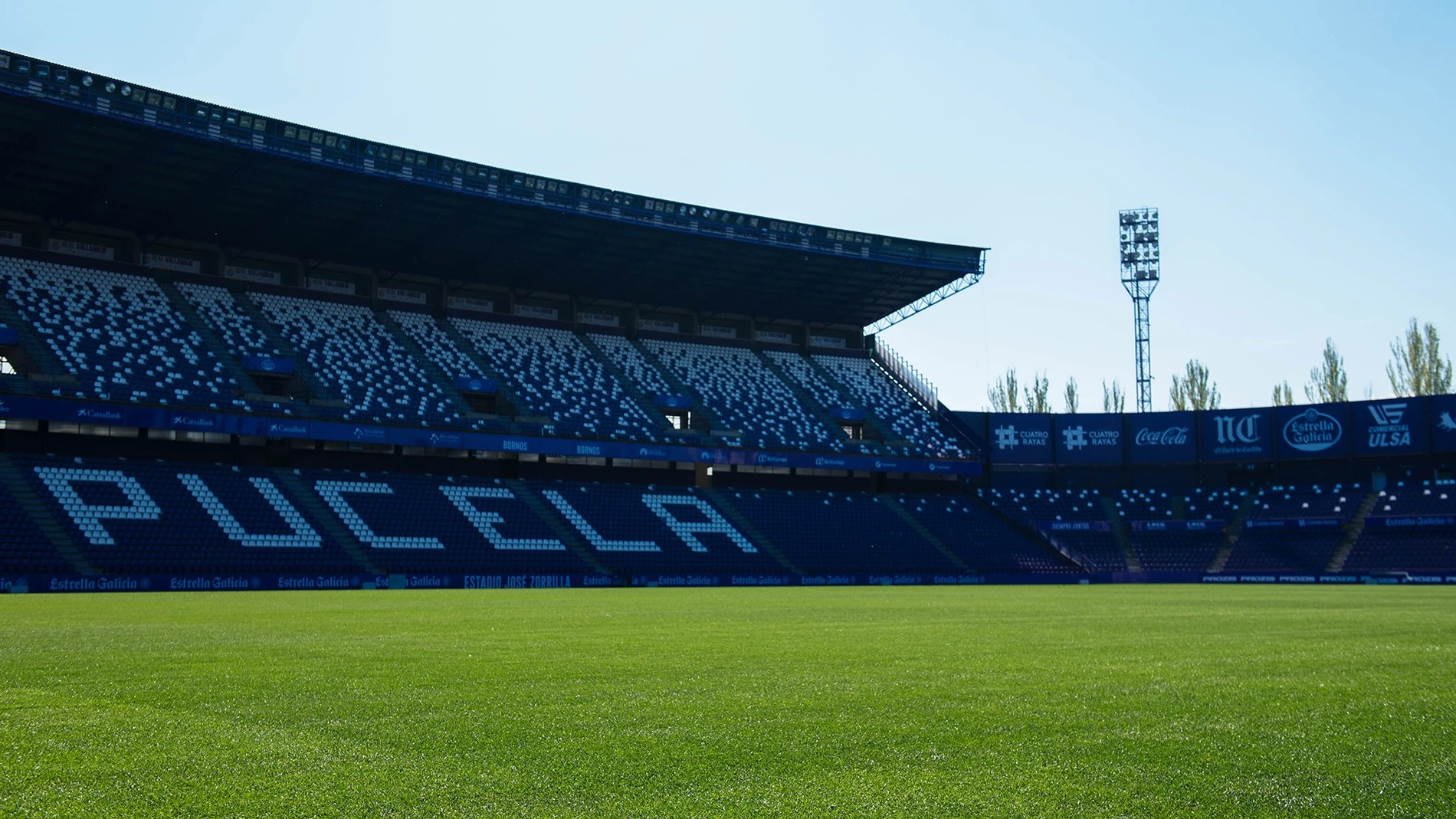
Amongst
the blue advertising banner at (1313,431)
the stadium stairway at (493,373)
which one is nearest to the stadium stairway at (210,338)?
the stadium stairway at (493,373)

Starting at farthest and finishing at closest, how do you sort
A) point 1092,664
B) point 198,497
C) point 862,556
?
1. point 862,556
2. point 198,497
3. point 1092,664

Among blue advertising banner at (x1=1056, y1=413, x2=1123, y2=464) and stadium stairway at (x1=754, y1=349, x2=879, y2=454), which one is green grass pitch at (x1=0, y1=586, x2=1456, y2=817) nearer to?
stadium stairway at (x1=754, y1=349, x2=879, y2=454)

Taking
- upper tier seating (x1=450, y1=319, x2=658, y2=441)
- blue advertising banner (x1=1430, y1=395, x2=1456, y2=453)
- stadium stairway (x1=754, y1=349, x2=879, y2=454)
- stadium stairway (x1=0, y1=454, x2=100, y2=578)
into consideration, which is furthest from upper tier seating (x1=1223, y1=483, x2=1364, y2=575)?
stadium stairway (x1=0, y1=454, x2=100, y2=578)

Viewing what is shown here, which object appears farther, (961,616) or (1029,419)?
(1029,419)

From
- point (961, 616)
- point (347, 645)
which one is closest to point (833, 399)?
point (961, 616)

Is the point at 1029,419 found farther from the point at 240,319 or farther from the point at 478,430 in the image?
the point at 240,319

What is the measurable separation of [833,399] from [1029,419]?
1429 centimetres

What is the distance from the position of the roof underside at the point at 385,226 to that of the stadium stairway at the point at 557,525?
12.7m

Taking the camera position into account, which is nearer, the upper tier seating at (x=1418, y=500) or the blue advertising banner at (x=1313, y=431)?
the upper tier seating at (x=1418, y=500)

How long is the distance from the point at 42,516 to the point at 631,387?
2965cm

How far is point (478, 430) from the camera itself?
172 ft

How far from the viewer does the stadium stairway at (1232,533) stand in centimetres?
6347

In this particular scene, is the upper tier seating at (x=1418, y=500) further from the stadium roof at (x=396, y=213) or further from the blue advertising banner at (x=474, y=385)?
the blue advertising banner at (x=474, y=385)

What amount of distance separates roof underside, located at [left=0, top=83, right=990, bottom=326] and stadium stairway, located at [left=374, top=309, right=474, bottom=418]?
2959mm
